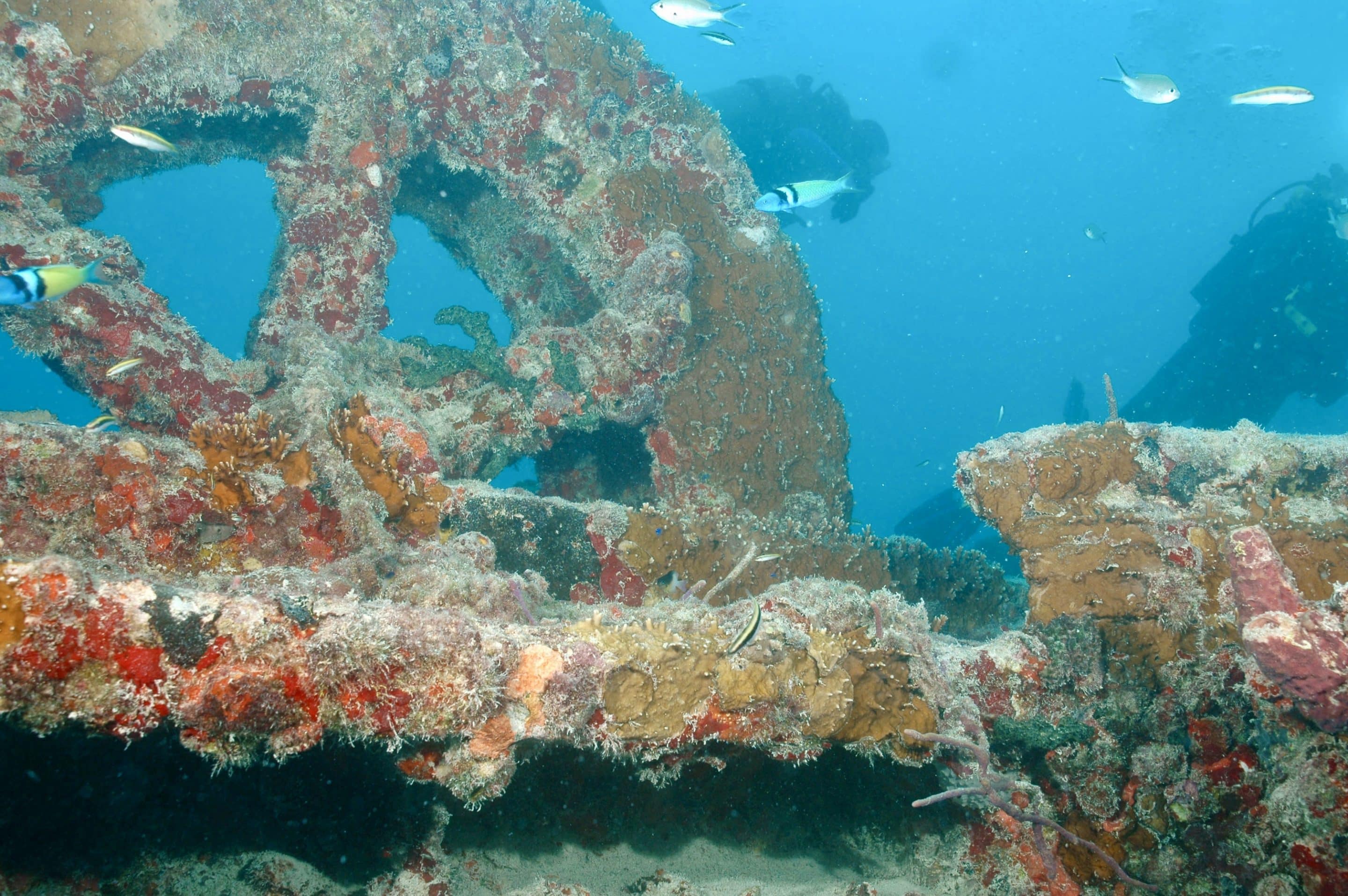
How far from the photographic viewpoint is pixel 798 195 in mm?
6434

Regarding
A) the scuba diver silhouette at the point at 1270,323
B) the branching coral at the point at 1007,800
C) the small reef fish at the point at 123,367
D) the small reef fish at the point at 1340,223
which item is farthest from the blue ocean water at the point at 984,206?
the branching coral at the point at 1007,800

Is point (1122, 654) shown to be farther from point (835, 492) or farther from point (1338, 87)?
point (1338, 87)

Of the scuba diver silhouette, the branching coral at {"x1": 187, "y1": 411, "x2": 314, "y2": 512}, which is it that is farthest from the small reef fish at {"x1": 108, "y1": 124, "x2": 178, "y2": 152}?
the scuba diver silhouette

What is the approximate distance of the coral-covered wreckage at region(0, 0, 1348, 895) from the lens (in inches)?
97.4

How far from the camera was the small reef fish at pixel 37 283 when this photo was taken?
3438mm

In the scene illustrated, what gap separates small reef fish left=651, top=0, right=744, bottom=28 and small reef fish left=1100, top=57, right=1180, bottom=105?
174 inches

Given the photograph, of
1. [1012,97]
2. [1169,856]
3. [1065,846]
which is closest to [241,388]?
[1065,846]

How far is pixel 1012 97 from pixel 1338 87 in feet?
145

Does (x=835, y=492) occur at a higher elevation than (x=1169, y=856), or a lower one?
higher

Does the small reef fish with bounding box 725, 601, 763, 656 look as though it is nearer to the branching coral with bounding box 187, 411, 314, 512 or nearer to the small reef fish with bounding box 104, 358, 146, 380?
the branching coral with bounding box 187, 411, 314, 512

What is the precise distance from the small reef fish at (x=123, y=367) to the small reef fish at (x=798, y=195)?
20.3 feet

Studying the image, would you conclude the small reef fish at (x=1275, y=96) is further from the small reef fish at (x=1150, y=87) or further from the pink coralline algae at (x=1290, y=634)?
the pink coralline algae at (x=1290, y=634)

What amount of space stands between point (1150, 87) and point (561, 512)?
823cm

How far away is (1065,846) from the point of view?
3816 millimetres
